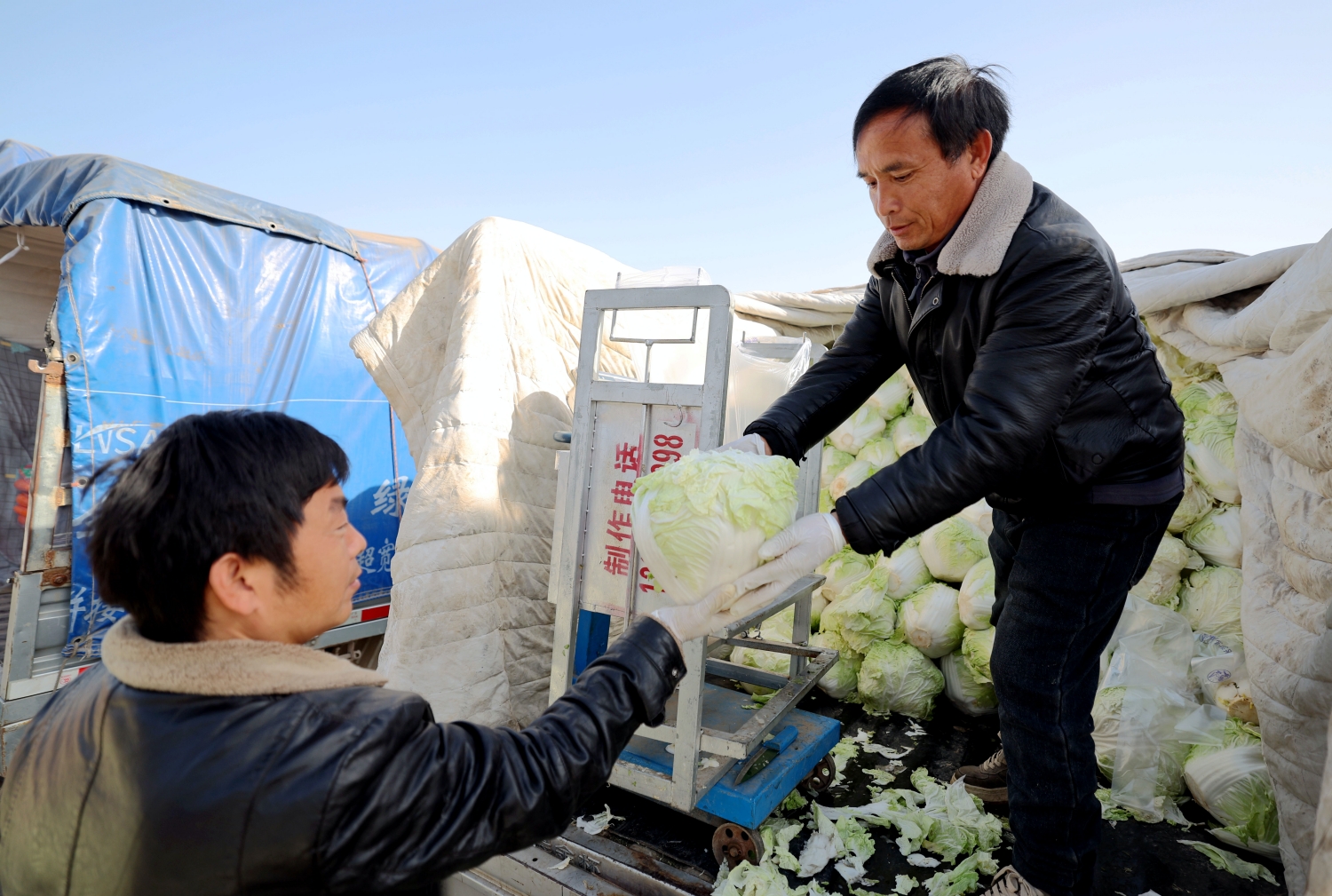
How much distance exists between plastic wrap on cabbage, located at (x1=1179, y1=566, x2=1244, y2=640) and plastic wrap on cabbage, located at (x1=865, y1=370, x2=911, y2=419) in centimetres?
221

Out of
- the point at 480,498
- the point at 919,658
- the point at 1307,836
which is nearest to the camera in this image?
the point at 1307,836

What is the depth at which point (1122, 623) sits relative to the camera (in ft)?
12.1

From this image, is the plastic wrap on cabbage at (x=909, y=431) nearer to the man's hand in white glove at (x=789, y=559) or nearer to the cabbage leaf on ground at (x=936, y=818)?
the cabbage leaf on ground at (x=936, y=818)

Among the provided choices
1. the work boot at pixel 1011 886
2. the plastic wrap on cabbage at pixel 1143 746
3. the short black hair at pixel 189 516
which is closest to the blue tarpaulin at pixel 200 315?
the short black hair at pixel 189 516

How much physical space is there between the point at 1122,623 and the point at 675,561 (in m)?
3.04

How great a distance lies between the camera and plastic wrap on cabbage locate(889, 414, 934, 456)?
5250 mm

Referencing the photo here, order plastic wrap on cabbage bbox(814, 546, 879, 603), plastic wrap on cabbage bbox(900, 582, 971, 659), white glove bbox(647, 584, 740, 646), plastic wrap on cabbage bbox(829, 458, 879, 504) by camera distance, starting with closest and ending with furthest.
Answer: white glove bbox(647, 584, 740, 646)
plastic wrap on cabbage bbox(900, 582, 971, 659)
plastic wrap on cabbage bbox(814, 546, 879, 603)
plastic wrap on cabbage bbox(829, 458, 879, 504)

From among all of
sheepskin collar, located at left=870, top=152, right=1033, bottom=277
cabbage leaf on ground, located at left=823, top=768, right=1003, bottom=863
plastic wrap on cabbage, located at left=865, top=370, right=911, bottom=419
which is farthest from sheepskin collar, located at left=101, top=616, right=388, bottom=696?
plastic wrap on cabbage, located at left=865, top=370, right=911, bottom=419

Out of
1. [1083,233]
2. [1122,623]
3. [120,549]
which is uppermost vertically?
[1083,233]

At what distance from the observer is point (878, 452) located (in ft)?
17.7

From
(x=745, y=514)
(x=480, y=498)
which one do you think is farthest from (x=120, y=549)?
(x=480, y=498)

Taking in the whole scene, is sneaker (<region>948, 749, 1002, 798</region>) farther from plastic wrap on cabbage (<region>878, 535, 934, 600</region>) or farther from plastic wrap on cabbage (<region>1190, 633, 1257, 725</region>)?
plastic wrap on cabbage (<region>878, 535, 934, 600</region>)

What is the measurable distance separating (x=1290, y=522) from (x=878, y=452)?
9.55 feet

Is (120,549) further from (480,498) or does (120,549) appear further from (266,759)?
(480,498)
